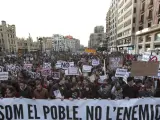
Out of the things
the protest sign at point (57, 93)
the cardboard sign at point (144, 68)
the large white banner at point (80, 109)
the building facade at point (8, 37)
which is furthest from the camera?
the building facade at point (8, 37)

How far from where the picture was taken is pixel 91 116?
15.3 feet

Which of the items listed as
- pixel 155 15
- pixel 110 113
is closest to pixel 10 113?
pixel 110 113

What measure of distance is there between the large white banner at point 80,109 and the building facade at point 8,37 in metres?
84.2

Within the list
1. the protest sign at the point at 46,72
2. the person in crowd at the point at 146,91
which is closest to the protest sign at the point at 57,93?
the person in crowd at the point at 146,91

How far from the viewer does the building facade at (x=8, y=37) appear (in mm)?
87375

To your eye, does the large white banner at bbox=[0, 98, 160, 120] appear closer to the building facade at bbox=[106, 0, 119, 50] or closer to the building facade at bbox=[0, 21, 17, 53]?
the building facade at bbox=[106, 0, 119, 50]

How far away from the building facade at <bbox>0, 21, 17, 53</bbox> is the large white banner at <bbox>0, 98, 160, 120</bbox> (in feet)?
276

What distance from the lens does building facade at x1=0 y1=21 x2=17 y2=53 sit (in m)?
87.4

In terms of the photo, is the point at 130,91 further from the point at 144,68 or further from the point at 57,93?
the point at 57,93

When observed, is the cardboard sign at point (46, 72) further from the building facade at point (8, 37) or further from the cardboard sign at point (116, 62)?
the building facade at point (8, 37)

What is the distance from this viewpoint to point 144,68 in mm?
6418

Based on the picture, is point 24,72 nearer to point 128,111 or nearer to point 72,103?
point 72,103

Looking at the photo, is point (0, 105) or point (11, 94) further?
point (11, 94)

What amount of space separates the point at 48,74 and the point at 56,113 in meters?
5.31
